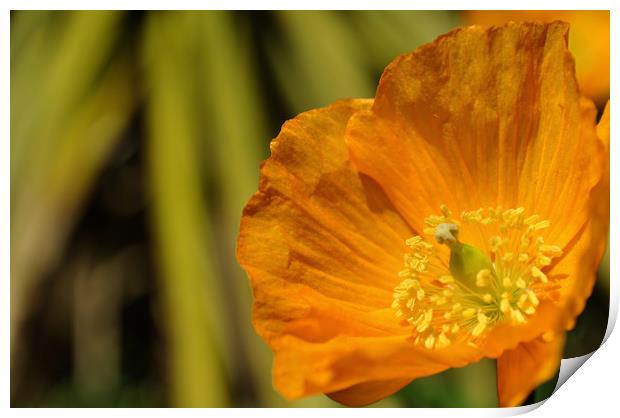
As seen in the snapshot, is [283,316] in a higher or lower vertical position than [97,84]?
lower

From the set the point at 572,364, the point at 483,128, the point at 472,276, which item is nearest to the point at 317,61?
the point at 483,128

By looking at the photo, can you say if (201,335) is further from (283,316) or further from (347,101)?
(347,101)

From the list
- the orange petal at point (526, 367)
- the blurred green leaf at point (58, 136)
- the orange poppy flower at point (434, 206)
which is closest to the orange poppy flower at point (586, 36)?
the orange poppy flower at point (434, 206)

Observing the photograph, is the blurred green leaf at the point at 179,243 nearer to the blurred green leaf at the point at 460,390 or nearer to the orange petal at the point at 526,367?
A: the blurred green leaf at the point at 460,390

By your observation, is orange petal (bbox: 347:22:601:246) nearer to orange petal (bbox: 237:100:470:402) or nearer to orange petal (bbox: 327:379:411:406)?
orange petal (bbox: 237:100:470:402)

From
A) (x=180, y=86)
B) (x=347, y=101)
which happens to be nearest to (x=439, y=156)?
(x=347, y=101)

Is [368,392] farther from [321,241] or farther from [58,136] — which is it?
[58,136]
